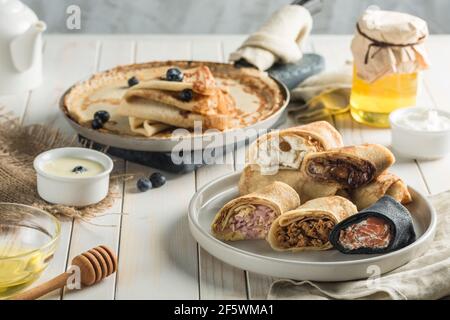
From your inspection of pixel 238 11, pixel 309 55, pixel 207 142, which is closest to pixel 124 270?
pixel 207 142

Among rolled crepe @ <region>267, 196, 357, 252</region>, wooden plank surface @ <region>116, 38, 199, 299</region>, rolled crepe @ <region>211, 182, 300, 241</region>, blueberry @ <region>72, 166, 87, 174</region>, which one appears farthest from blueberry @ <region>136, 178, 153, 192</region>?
rolled crepe @ <region>267, 196, 357, 252</region>

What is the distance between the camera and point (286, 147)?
202cm

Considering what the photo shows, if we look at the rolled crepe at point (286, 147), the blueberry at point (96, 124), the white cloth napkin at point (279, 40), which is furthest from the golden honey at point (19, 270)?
the white cloth napkin at point (279, 40)

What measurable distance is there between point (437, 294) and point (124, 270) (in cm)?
58

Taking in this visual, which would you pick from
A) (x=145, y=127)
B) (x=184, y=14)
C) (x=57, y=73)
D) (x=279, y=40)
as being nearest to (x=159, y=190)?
(x=145, y=127)

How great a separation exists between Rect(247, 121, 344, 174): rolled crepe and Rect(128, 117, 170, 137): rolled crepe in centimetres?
34

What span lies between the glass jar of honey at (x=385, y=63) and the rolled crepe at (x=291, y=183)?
1.89ft

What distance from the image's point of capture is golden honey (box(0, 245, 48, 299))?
65.4 inches

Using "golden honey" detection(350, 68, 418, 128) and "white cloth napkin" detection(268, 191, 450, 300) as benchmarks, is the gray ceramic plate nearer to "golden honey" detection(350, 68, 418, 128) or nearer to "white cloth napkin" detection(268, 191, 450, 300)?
"white cloth napkin" detection(268, 191, 450, 300)

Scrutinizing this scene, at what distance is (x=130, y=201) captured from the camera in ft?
6.92

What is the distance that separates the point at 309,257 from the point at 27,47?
1.24 metres

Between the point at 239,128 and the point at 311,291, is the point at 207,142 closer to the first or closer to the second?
the point at 239,128

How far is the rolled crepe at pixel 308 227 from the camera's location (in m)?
1.77

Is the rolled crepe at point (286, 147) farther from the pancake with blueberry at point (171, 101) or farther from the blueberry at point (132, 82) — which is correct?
the blueberry at point (132, 82)
